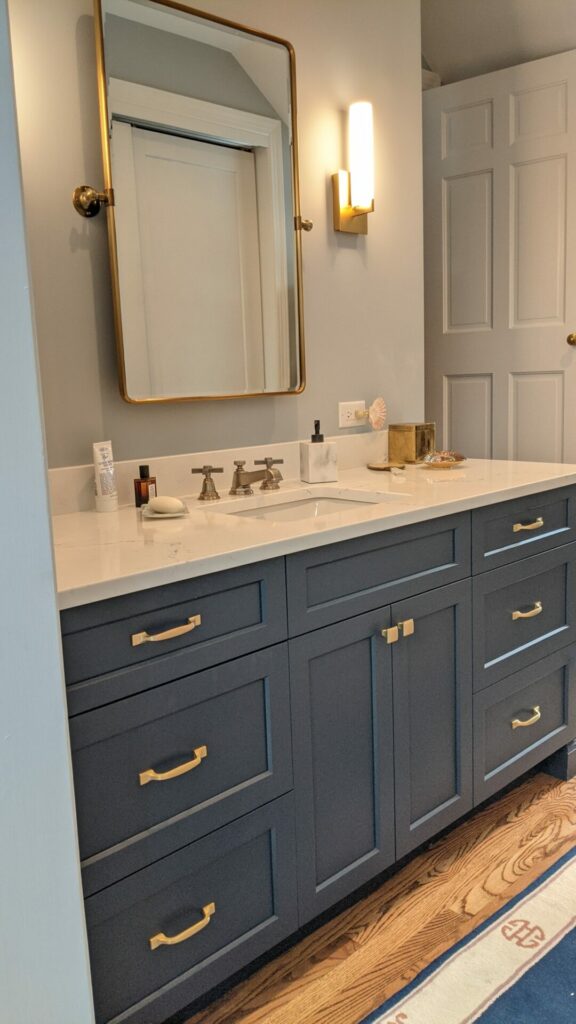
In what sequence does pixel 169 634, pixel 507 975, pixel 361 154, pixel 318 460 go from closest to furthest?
pixel 169 634 → pixel 507 975 → pixel 318 460 → pixel 361 154

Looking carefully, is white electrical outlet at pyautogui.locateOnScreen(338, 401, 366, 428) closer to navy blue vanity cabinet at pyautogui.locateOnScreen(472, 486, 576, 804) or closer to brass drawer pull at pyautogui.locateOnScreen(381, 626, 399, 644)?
navy blue vanity cabinet at pyautogui.locateOnScreen(472, 486, 576, 804)

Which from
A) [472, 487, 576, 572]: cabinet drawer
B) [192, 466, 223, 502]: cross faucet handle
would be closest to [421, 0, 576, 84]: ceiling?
[472, 487, 576, 572]: cabinet drawer

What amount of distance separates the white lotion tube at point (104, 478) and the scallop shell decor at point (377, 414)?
886 millimetres

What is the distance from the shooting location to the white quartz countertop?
1.22 m

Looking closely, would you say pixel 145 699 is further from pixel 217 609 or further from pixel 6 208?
pixel 6 208

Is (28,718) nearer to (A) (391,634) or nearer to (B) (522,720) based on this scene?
(A) (391,634)

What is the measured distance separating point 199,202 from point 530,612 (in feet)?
4.17

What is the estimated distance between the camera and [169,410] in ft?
6.32

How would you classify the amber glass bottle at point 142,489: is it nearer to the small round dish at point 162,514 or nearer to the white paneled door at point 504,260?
the small round dish at point 162,514

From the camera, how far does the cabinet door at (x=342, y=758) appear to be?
1.51m

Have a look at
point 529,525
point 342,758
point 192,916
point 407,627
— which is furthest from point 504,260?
point 192,916

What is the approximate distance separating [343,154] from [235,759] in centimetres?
169

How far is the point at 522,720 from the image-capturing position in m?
2.09

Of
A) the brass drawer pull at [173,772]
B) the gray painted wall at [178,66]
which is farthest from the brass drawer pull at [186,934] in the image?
the gray painted wall at [178,66]
